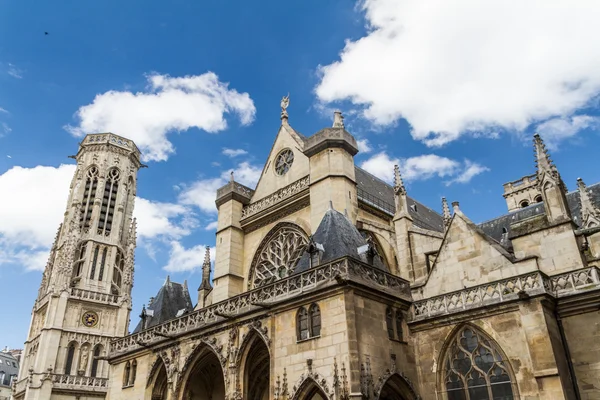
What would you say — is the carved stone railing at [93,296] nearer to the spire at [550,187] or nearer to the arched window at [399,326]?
the arched window at [399,326]

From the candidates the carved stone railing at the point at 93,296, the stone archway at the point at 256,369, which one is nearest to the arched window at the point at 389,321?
the stone archway at the point at 256,369

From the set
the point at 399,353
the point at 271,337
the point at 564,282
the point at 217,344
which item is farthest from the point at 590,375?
the point at 217,344

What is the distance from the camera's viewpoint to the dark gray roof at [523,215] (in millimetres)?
18469

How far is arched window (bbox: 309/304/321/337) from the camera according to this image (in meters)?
12.8

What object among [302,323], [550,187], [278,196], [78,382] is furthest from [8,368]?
[550,187]

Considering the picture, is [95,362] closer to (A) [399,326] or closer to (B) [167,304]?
(B) [167,304]

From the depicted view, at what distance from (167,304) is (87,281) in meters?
18.2

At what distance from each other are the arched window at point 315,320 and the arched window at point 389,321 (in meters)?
1.81

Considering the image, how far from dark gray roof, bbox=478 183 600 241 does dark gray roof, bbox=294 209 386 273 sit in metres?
6.48

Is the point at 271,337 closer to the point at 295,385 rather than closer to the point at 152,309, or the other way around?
the point at 295,385

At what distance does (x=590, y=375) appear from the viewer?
37.7 feet

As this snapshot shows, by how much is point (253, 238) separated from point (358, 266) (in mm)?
9168

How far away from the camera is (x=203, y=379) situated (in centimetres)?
1773

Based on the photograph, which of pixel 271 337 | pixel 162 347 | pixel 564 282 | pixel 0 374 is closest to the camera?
pixel 564 282
